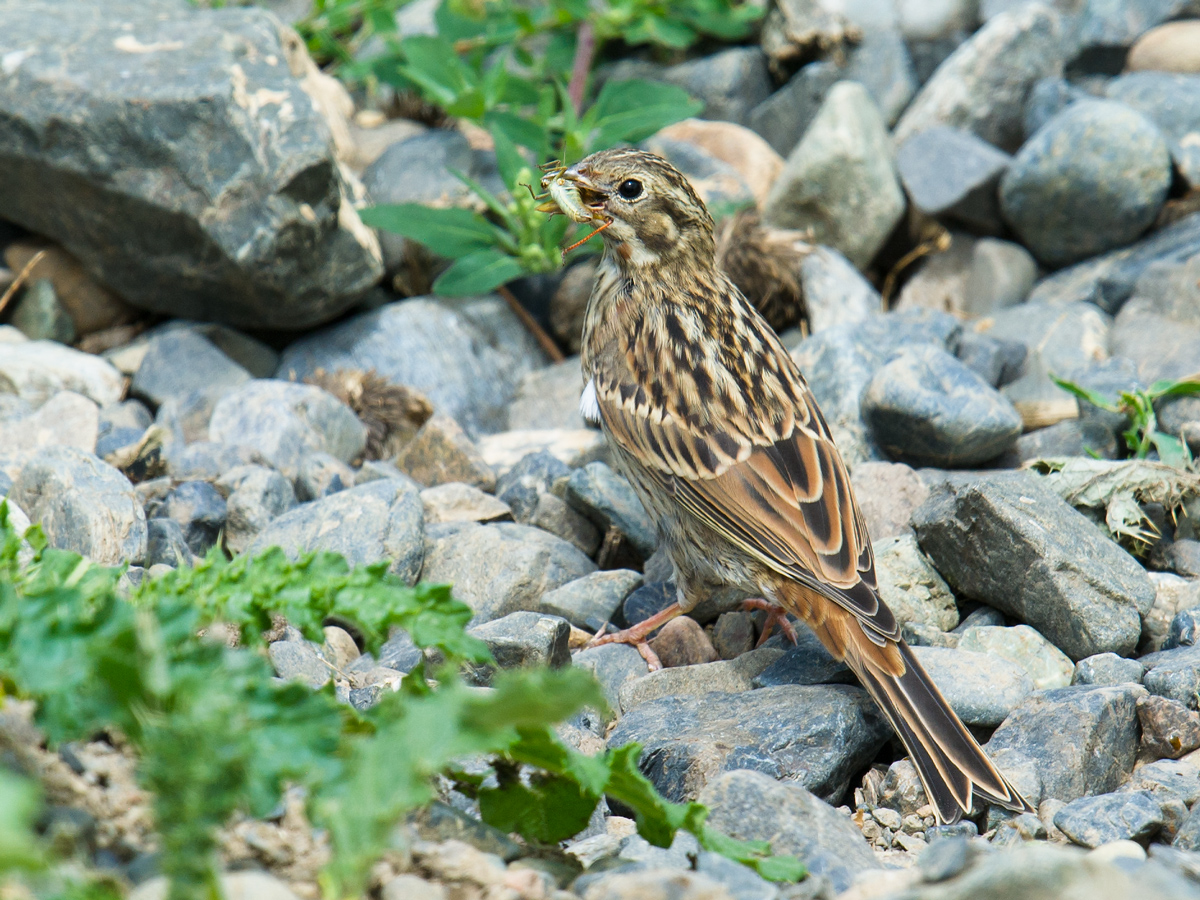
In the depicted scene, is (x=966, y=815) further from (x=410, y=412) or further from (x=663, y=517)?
(x=410, y=412)

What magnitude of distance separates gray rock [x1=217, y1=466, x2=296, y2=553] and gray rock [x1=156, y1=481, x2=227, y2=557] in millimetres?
52

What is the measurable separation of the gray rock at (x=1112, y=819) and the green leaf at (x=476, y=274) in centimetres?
411

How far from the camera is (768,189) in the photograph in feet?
24.0

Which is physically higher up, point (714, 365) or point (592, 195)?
point (592, 195)

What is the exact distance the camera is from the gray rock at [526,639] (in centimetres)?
378

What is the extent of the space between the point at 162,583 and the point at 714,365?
261 cm

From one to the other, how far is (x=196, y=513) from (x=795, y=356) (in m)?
2.97

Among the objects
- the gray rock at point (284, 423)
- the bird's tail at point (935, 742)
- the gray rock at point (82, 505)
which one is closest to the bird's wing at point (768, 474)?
the bird's tail at point (935, 742)

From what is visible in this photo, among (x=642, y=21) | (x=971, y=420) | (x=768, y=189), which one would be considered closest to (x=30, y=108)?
(x=642, y=21)

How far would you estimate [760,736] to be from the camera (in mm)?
3482

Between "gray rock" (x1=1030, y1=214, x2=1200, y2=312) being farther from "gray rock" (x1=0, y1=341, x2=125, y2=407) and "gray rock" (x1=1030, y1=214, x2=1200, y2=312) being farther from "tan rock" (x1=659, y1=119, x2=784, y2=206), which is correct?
"gray rock" (x1=0, y1=341, x2=125, y2=407)

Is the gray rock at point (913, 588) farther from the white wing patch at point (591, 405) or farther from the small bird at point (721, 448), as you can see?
the white wing patch at point (591, 405)

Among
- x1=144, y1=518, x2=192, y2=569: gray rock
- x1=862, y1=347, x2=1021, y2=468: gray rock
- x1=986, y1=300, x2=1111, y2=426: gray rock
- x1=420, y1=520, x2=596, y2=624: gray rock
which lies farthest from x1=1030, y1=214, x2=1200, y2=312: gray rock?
x1=144, y1=518, x2=192, y2=569: gray rock

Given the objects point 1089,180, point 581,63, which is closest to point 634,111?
point 581,63
